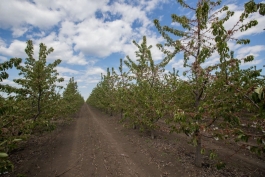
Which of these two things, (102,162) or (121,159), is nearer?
(102,162)

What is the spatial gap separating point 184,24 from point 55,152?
10725 mm

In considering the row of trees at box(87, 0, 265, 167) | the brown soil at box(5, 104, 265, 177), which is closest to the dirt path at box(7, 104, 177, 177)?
the brown soil at box(5, 104, 265, 177)

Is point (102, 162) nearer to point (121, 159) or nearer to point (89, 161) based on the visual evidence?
point (89, 161)

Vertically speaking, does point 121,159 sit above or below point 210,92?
below

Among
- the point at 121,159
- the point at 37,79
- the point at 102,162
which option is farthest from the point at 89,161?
the point at 37,79

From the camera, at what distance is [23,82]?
8812 mm

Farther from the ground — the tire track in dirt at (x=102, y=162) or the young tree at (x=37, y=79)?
the young tree at (x=37, y=79)

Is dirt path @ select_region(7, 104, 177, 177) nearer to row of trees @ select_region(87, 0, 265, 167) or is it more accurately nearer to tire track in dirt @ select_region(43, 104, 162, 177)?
tire track in dirt @ select_region(43, 104, 162, 177)

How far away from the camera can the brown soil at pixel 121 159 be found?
7.57 m

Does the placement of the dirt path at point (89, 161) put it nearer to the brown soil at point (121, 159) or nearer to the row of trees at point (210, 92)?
the brown soil at point (121, 159)

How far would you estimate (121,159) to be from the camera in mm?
8977

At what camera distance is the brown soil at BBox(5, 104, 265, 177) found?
7570 millimetres

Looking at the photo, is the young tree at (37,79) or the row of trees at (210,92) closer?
the row of trees at (210,92)

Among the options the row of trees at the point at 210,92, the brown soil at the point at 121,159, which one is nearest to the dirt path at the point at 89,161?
the brown soil at the point at 121,159
